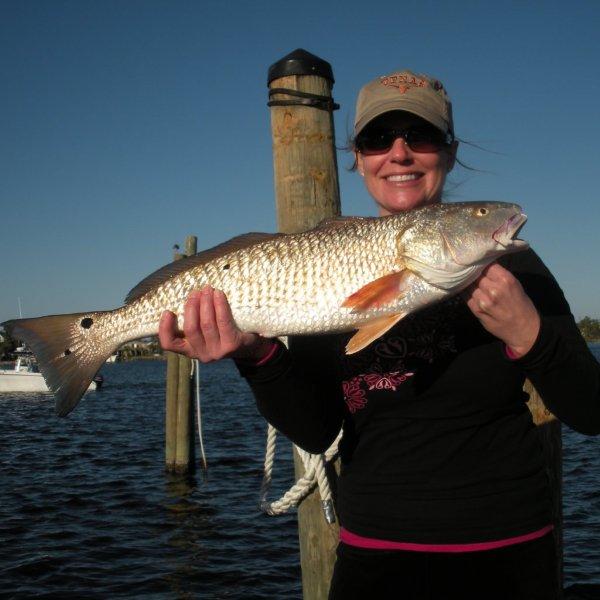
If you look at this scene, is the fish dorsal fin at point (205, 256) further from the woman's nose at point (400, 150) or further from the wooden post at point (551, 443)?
the wooden post at point (551, 443)

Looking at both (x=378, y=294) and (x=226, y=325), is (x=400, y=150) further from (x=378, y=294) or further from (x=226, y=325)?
(x=226, y=325)

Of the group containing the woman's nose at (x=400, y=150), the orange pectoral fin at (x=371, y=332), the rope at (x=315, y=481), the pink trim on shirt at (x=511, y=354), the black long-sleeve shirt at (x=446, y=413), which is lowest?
the rope at (x=315, y=481)

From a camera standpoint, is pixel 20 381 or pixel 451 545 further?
pixel 20 381

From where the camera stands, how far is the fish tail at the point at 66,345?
3502 millimetres

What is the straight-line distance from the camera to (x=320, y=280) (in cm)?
318

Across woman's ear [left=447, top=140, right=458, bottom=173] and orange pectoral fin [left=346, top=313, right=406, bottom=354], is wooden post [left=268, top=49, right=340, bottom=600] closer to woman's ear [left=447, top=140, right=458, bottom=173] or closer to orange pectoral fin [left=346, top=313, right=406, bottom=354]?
woman's ear [left=447, top=140, right=458, bottom=173]

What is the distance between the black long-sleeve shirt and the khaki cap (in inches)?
30.6

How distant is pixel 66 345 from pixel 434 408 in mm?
2016

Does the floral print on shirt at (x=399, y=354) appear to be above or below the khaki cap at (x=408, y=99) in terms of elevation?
below

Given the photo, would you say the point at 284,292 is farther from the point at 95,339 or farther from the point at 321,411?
the point at 95,339

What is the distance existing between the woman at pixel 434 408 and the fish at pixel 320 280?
0.15m

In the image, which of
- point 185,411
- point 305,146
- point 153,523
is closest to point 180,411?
point 185,411

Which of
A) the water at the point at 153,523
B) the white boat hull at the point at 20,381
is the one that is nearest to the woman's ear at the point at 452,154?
the water at the point at 153,523

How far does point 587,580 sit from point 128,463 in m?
11.2
